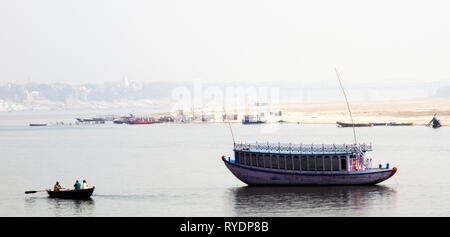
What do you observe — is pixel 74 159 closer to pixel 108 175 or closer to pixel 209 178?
pixel 108 175

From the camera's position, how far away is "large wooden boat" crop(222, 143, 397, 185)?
52.8m

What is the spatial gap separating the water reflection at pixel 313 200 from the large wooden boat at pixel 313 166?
0.63 m

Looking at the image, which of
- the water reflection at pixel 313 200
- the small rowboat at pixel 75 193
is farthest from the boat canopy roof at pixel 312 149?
the small rowboat at pixel 75 193

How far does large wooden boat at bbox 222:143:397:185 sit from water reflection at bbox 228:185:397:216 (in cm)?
63

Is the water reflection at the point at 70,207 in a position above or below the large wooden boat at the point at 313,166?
below

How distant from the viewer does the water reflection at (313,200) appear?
46.0 metres

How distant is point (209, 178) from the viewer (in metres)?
64.5

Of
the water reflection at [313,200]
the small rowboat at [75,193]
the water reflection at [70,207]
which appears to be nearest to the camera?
the water reflection at [313,200]

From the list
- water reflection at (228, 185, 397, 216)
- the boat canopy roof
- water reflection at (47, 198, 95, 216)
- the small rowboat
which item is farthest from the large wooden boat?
water reflection at (47, 198, 95, 216)

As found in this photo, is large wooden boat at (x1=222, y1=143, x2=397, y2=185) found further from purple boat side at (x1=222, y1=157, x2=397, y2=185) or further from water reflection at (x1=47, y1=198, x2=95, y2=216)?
water reflection at (x1=47, y1=198, x2=95, y2=216)

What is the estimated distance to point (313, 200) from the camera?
49.4 metres

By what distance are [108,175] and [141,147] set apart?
4060 centimetres

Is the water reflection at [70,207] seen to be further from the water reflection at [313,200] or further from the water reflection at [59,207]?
the water reflection at [313,200]
